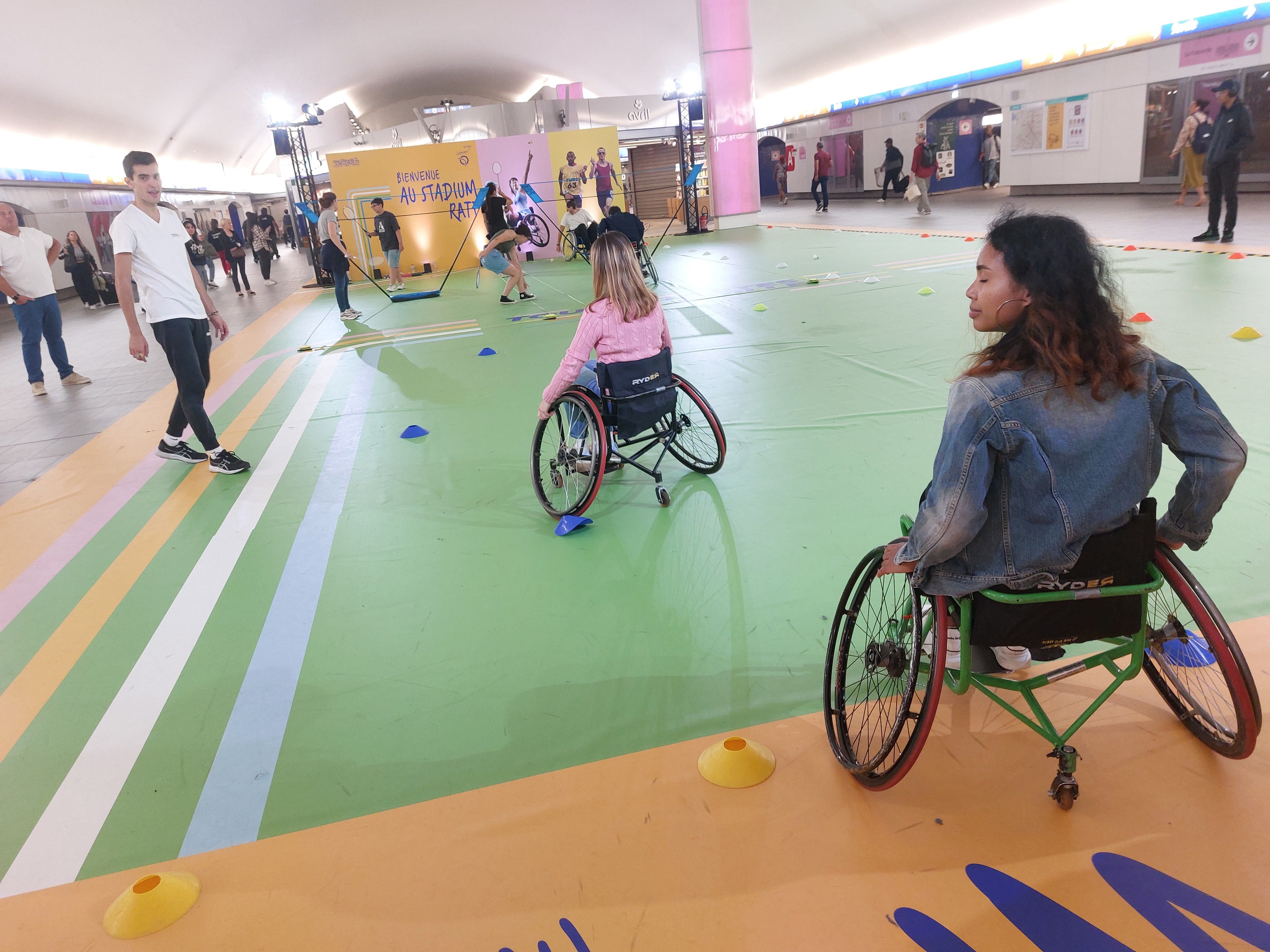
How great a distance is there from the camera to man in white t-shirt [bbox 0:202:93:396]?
670 cm

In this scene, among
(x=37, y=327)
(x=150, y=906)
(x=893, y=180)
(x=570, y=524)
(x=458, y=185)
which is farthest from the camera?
(x=893, y=180)

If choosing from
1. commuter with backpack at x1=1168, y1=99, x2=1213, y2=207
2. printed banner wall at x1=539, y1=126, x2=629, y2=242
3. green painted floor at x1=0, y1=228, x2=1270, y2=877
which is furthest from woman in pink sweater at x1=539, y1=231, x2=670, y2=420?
printed banner wall at x1=539, y1=126, x2=629, y2=242

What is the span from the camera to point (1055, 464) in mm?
1497

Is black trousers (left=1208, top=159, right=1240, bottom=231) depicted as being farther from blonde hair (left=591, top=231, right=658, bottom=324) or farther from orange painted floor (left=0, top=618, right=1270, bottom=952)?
orange painted floor (left=0, top=618, right=1270, bottom=952)

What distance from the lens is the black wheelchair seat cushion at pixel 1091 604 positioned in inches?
61.3

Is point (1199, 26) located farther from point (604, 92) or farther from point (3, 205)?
point (604, 92)

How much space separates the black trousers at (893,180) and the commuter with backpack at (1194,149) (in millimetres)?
8705

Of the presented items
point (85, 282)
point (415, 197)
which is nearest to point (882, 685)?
point (415, 197)

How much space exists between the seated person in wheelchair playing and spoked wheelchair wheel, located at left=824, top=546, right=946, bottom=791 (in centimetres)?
22

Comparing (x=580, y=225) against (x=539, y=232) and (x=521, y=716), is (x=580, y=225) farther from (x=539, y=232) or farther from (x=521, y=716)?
(x=521, y=716)

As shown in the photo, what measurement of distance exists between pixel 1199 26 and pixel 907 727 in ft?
59.2

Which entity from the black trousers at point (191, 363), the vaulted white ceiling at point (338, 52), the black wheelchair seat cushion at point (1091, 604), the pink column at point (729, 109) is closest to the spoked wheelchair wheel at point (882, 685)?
the black wheelchair seat cushion at point (1091, 604)

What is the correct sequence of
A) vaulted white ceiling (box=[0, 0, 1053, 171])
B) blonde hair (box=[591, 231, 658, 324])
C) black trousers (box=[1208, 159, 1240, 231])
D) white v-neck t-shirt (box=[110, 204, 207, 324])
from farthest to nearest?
vaulted white ceiling (box=[0, 0, 1053, 171]), black trousers (box=[1208, 159, 1240, 231]), white v-neck t-shirt (box=[110, 204, 207, 324]), blonde hair (box=[591, 231, 658, 324])

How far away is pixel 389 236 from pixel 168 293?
28.8 ft
